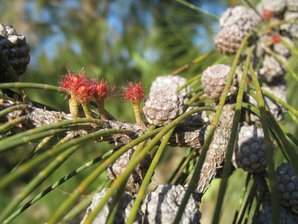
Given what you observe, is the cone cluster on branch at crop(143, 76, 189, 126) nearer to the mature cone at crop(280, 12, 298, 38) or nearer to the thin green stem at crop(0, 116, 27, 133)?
the thin green stem at crop(0, 116, 27, 133)

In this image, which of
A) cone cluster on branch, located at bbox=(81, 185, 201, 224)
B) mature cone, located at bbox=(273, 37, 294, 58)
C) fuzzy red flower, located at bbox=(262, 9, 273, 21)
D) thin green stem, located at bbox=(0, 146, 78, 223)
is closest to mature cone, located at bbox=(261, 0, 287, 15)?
fuzzy red flower, located at bbox=(262, 9, 273, 21)

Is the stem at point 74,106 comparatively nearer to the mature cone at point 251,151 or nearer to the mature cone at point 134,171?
the mature cone at point 134,171

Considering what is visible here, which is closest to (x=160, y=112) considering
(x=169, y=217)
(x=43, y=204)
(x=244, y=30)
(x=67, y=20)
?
(x=169, y=217)

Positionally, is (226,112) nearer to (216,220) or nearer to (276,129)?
(276,129)

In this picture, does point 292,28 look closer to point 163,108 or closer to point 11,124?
point 163,108

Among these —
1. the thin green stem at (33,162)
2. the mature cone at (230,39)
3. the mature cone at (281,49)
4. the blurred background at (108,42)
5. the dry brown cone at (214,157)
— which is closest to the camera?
the thin green stem at (33,162)

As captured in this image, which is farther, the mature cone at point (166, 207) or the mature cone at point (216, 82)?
the mature cone at point (216, 82)

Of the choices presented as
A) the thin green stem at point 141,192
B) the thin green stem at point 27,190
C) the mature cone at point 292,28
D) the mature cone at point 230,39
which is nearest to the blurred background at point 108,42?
the mature cone at point 292,28
